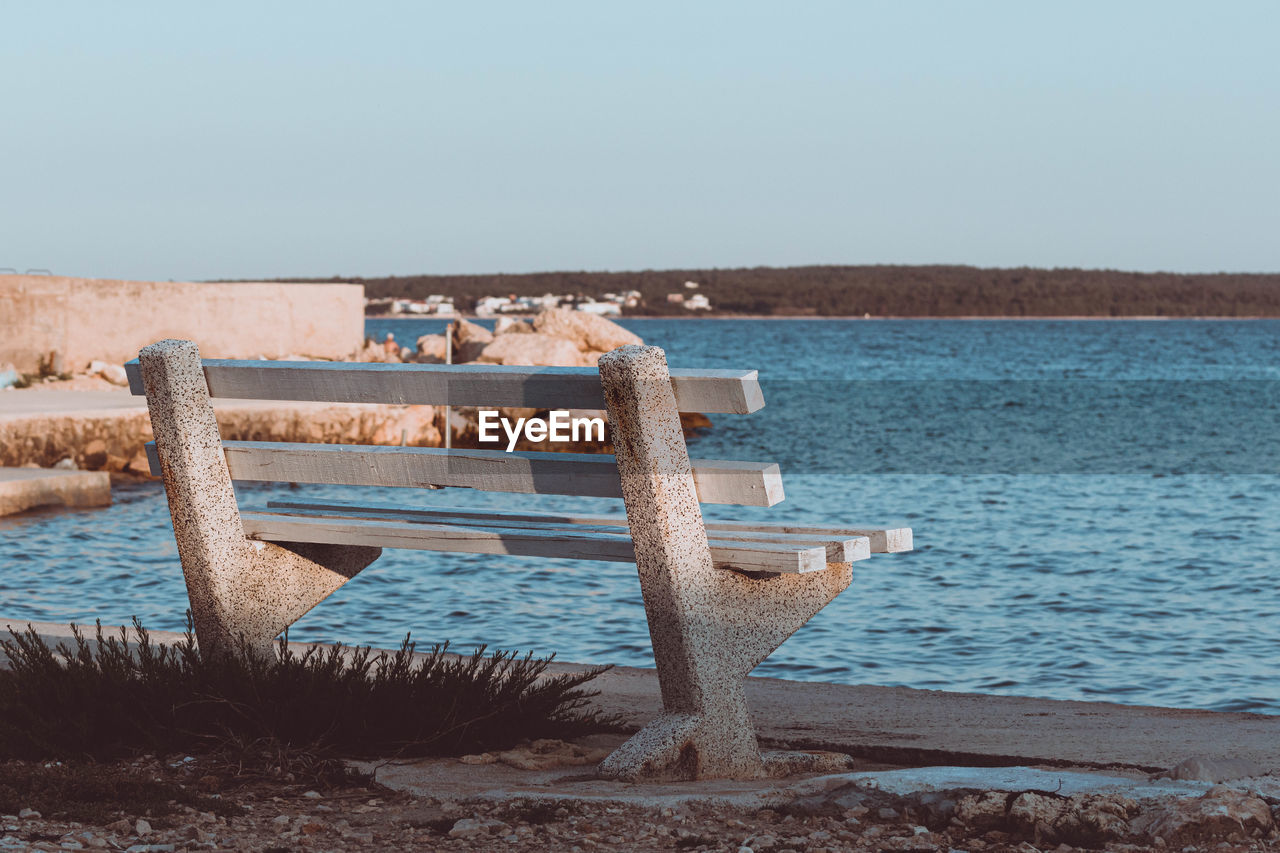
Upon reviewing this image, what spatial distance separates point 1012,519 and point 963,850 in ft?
45.9

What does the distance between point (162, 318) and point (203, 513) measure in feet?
87.3

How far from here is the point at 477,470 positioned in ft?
14.7

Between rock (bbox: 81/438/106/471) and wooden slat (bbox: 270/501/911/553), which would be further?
rock (bbox: 81/438/106/471)

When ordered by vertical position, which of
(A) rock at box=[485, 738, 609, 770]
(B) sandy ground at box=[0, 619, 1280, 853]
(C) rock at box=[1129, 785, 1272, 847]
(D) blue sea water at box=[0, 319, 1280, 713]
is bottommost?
(D) blue sea water at box=[0, 319, 1280, 713]

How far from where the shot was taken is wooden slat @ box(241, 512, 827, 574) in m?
4.23

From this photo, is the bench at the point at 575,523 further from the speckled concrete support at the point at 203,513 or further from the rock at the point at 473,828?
the rock at the point at 473,828

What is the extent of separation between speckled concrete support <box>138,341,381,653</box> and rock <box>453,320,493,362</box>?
2866 centimetres

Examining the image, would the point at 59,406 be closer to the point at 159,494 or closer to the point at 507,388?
the point at 159,494

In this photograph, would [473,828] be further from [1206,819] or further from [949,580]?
[949,580]

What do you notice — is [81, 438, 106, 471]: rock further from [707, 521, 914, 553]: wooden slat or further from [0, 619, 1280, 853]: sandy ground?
[707, 521, 914, 553]: wooden slat

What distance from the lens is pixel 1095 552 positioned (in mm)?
14258

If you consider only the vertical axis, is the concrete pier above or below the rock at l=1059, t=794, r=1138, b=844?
below

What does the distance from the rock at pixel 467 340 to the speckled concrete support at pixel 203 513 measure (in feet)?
94.0

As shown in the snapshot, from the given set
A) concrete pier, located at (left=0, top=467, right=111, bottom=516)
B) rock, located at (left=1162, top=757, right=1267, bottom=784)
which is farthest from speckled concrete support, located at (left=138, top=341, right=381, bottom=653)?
concrete pier, located at (left=0, top=467, right=111, bottom=516)
